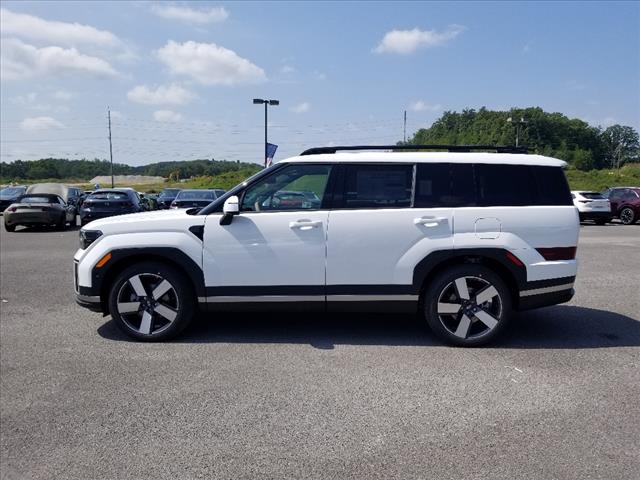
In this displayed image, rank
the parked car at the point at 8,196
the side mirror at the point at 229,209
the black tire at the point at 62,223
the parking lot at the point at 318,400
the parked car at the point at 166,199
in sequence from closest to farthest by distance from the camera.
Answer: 1. the parking lot at the point at 318,400
2. the side mirror at the point at 229,209
3. the black tire at the point at 62,223
4. the parked car at the point at 166,199
5. the parked car at the point at 8,196

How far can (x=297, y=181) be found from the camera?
5316mm

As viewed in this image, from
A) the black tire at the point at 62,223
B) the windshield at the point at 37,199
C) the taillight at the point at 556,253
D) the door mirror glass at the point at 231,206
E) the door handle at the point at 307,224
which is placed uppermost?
the door mirror glass at the point at 231,206

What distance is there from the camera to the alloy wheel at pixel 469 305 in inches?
201

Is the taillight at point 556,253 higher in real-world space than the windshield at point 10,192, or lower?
higher

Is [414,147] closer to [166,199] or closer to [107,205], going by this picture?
[107,205]

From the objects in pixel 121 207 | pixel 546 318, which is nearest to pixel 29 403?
pixel 546 318

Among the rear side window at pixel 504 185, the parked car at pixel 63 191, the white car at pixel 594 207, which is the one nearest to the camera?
the rear side window at pixel 504 185

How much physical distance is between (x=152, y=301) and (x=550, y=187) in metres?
4.04

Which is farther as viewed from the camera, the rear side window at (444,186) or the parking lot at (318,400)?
the rear side window at (444,186)

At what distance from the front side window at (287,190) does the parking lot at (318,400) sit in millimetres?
1339

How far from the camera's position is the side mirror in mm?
5020

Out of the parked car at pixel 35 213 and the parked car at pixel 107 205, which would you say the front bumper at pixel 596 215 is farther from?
the parked car at pixel 35 213

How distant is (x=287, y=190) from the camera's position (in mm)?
5293

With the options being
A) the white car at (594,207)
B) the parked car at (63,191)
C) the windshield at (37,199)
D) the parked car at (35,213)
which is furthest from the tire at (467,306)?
the parked car at (63,191)
